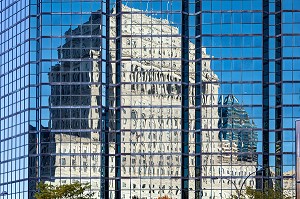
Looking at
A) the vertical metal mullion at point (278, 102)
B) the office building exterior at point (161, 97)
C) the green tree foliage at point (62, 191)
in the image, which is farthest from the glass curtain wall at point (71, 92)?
the vertical metal mullion at point (278, 102)

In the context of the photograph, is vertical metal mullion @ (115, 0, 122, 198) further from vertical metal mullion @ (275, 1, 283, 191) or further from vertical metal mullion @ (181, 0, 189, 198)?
vertical metal mullion @ (275, 1, 283, 191)

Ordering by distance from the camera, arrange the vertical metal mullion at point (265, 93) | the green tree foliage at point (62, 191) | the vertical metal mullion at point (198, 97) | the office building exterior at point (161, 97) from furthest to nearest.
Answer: the vertical metal mullion at point (198, 97) → the office building exterior at point (161, 97) → the vertical metal mullion at point (265, 93) → the green tree foliage at point (62, 191)

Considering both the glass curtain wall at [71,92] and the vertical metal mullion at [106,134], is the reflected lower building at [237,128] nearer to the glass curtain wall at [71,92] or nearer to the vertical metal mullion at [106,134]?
the vertical metal mullion at [106,134]

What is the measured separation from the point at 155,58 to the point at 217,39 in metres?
8.15

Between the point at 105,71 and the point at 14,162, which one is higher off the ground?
the point at 105,71

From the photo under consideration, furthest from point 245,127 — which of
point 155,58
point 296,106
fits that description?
point 155,58

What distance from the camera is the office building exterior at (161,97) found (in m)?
119

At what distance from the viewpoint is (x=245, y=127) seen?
391 ft

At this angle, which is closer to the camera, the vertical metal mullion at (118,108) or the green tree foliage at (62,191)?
the green tree foliage at (62,191)

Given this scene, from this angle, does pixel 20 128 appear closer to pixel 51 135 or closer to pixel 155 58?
pixel 51 135

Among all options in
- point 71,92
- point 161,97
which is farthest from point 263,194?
point 71,92

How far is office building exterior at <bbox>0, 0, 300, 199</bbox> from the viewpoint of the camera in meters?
119

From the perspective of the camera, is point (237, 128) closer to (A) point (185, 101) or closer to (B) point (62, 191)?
(A) point (185, 101)

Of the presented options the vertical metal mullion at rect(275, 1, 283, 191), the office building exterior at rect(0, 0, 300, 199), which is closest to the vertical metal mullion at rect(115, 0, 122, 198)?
the office building exterior at rect(0, 0, 300, 199)
